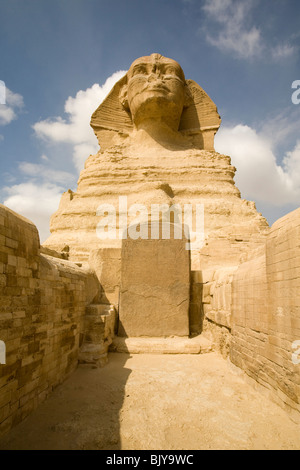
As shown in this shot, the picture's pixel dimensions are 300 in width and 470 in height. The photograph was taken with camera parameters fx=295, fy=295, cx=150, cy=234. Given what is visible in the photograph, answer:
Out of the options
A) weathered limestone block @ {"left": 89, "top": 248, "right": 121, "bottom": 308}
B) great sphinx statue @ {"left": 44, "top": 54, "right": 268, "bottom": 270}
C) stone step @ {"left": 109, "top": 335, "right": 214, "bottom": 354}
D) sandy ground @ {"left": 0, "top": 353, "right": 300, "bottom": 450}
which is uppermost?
great sphinx statue @ {"left": 44, "top": 54, "right": 268, "bottom": 270}

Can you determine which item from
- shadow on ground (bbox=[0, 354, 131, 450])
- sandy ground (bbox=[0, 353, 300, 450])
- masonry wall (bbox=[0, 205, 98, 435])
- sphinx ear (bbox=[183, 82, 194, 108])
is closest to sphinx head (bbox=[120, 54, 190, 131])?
sphinx ear (bbox=[183, 82, 194, 108])

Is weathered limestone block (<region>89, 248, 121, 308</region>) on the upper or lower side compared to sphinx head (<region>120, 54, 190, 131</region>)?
lower

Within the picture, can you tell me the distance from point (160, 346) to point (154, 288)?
0.99 metres

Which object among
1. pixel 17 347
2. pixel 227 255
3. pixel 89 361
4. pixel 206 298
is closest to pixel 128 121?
pixel 227 255

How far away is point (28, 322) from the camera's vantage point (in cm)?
273

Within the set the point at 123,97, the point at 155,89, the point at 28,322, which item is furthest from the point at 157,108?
the point at 28,322

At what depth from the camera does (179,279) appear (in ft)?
17.7

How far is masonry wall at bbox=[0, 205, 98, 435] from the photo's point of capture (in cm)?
238

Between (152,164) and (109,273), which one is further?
(152,164)

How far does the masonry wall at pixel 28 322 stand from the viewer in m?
2.38

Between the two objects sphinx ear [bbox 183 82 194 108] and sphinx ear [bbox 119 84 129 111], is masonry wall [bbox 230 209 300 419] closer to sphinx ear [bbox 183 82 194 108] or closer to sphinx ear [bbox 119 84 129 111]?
sphinx ear [bbox 183 82 194 108]

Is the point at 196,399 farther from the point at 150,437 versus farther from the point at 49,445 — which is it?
the point at 49,445

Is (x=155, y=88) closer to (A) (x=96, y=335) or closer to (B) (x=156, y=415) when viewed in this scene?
(A) (x=96, y=335)

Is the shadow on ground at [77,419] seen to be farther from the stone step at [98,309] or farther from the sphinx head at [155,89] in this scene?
the sphinx head at [155,89]
